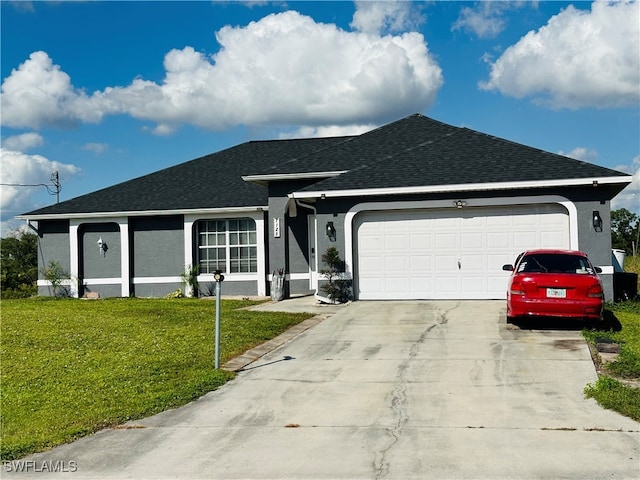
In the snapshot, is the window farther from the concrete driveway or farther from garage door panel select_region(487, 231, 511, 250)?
the concrete driveway

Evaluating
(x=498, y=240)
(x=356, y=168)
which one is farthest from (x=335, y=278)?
(x=498, y=240)

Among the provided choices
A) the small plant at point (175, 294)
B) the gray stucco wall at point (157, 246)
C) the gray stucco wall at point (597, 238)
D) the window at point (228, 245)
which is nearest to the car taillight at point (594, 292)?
the gray stucco wall at point (597, 238)

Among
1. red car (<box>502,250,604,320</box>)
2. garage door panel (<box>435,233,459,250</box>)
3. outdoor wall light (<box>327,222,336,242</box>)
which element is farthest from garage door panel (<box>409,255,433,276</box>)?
red car (<box>502,250,604,320</box>)

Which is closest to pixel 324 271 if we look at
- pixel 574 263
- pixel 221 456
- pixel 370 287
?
pixel 370 287

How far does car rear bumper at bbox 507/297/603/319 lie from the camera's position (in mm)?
11469

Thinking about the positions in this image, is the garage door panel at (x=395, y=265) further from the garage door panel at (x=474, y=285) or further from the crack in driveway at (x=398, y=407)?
the crack in driveway at (x=398, y=407)

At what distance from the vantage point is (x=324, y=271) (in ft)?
54.9

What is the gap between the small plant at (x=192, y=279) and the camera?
2111 centimetres

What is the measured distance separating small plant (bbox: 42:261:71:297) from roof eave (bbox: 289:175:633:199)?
9917mm

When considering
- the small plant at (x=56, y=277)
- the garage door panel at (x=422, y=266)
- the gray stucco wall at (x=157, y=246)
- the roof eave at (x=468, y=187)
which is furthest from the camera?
the small plant at (x=56, y=277)

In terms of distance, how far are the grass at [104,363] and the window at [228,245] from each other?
4.49m

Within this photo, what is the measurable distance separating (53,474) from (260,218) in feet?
50.3

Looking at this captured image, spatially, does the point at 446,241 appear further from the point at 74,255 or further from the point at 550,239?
the point at 74,255

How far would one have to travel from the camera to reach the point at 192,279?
21.1 metres
